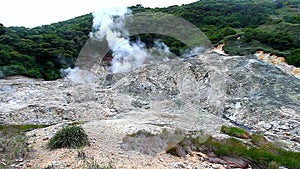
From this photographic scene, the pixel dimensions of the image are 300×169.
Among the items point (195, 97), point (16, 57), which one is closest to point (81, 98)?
point (195, 97)

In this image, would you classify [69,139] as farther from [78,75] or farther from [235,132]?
[78,75]

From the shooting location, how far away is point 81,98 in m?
21.1

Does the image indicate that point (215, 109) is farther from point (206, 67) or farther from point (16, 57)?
point (16, 57)

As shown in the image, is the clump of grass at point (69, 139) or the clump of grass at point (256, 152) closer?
the clump of grass at point (69, 139)

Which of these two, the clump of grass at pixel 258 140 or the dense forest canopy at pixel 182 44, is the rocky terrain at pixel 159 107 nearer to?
the clump of grass at pixel 258 140

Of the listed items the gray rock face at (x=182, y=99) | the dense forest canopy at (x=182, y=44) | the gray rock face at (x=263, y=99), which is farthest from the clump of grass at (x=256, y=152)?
the dense forest canopy at (x=182, y=44)

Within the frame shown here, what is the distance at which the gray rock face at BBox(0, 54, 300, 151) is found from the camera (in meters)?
16.3

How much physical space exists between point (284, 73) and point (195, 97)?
6079 millimetres

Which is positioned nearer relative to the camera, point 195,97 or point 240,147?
point 240,147

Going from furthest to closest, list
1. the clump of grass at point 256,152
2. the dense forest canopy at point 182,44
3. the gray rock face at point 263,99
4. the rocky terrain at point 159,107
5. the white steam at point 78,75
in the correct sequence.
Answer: the dense forest canopy at point 182,44 < the white steam at point 78,75 < the gray rock face at point 263,99 < the clump of grass at point 256,152 < the rocky terrain at point 159,107

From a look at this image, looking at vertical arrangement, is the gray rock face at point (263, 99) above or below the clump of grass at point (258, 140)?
above

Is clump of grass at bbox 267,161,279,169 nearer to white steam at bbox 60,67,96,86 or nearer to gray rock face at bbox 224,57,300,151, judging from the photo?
gray rock face at bbox 224,57,300,151

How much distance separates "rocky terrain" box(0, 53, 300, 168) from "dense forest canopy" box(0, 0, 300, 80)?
5.83 m

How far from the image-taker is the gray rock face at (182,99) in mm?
16334
